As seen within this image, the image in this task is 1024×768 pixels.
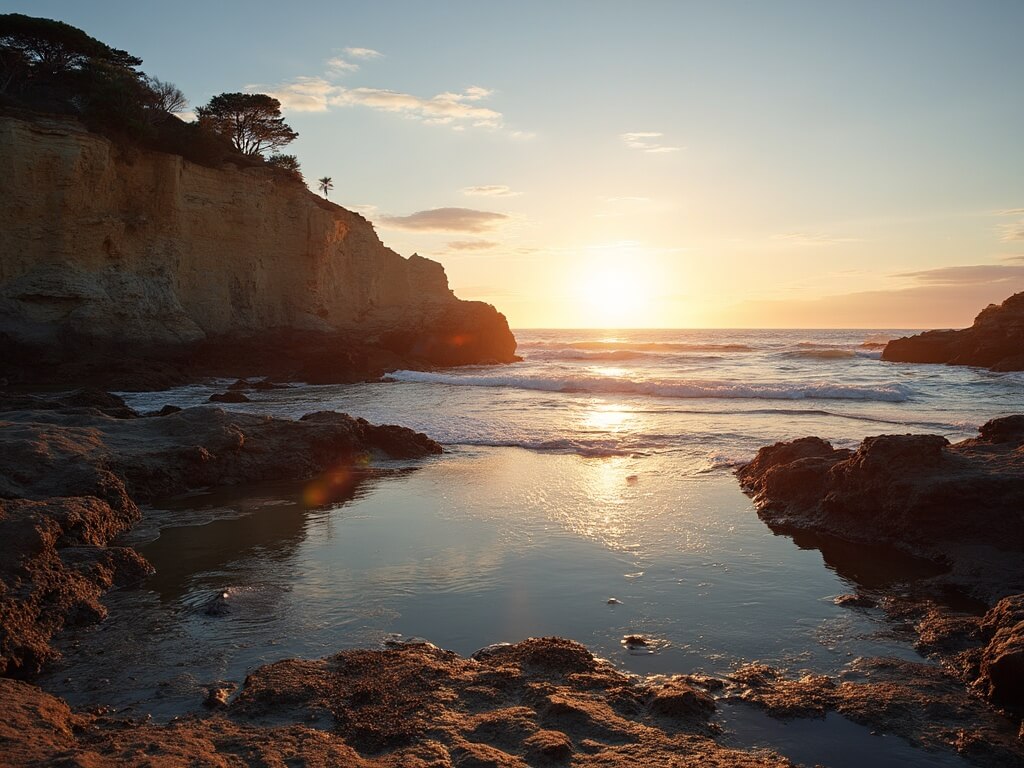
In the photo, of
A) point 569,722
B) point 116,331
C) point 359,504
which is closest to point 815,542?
point 569,722

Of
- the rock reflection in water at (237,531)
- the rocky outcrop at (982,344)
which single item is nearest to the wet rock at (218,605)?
the rock reflection in water at (237,531)

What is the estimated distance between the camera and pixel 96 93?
2852 cm

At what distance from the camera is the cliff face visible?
25.8 metres

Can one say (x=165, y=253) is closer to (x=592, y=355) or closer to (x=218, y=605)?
(x=218, y=605)

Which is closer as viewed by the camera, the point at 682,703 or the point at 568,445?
the point at 682,703

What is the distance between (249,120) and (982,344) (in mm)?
42785

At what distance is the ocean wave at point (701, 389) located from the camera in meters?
24.0

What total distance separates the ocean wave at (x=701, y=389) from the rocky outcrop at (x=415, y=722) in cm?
2079

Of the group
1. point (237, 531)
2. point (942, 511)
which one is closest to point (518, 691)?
point (237, 531)

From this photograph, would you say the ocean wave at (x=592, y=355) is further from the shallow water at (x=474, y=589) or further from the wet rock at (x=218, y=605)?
the wet rock at (x=218, y=605)

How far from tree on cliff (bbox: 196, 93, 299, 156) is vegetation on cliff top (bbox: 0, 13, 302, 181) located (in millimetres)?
1701

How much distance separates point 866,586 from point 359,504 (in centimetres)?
585

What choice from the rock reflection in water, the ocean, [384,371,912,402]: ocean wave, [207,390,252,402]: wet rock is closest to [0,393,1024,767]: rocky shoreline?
the ocean

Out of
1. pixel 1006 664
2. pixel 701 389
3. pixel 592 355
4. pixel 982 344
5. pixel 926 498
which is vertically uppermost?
pixel 982 344
